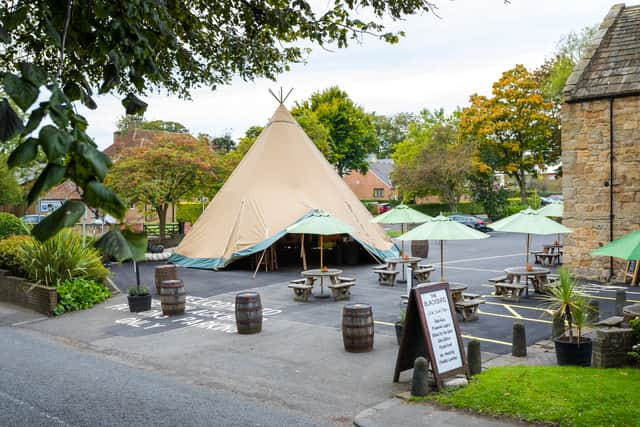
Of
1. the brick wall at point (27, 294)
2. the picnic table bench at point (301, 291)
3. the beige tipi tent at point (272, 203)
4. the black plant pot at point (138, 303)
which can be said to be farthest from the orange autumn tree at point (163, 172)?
the picnic table bench at point (301, 291)

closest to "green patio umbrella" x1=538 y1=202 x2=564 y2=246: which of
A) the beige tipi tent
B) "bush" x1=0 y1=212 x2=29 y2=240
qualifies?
the beige tipi tent

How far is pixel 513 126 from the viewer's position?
44781mm

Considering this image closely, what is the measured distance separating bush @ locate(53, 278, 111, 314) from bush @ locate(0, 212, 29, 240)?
7805 mm

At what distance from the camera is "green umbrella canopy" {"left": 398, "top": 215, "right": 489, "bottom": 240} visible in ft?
42.5

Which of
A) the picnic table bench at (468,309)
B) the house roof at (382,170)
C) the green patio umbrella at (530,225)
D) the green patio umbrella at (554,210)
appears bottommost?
the picnic table bench at (468,309)

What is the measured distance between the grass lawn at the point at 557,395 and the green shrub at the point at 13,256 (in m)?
13.6

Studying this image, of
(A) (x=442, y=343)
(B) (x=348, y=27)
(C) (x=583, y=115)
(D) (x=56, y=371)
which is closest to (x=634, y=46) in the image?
(C) (x=583, y=115)

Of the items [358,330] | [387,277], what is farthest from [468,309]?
[387,277]

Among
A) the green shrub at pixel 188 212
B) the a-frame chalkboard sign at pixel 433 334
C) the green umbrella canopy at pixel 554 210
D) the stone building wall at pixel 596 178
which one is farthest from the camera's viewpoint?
the green shrub at pixel 188 212

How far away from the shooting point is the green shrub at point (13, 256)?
1625 centimetres

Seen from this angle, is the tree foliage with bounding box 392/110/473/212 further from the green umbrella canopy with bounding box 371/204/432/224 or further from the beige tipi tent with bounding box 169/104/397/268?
the green umbrella canopy with bounding box 371/204/432/224

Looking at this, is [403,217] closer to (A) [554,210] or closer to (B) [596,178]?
(A) [554,210]

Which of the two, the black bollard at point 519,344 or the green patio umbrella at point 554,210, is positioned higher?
the green patio umbrella at point 554,210

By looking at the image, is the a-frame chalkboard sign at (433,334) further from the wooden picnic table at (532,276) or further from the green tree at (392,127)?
the green tree at (392,127)
